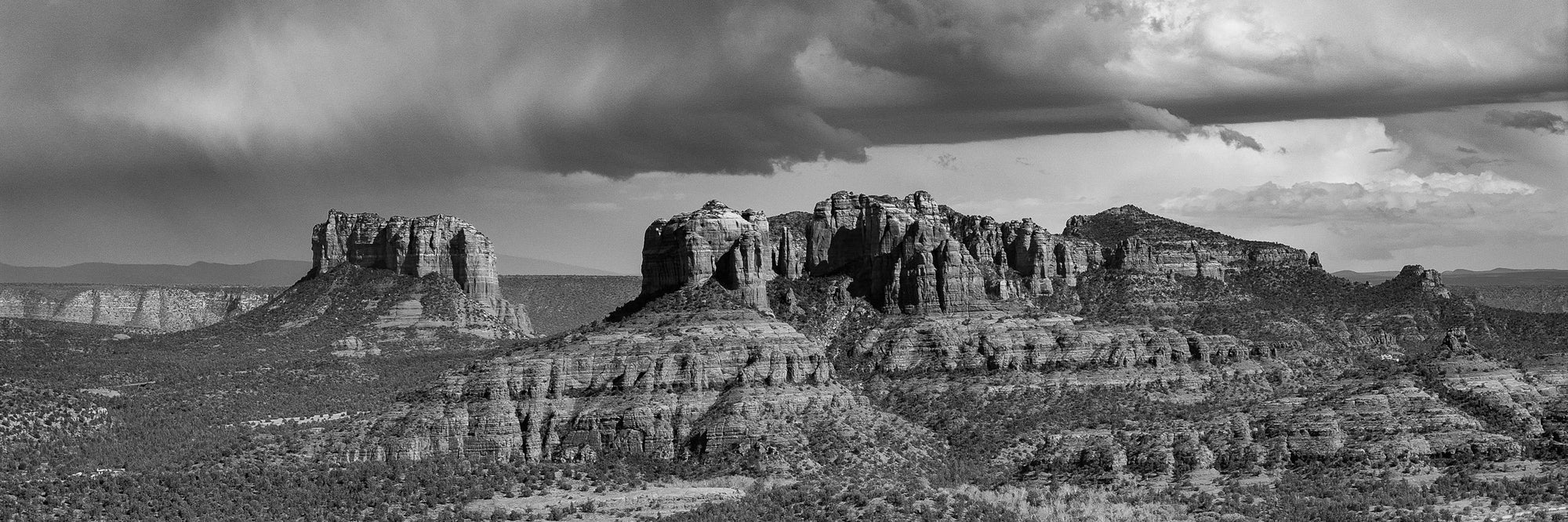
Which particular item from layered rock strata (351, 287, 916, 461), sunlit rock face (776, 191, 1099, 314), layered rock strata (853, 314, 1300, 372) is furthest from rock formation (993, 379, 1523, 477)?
sunlit rock face (776, 191, 1099, 314)

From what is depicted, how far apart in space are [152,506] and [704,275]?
2414 inches

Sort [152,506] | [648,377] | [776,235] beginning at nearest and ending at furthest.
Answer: [152,506]
[648,377]
[776,235]

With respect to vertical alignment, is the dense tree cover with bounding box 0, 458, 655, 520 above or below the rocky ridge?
below

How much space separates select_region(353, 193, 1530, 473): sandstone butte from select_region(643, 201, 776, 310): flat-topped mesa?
0.20 m

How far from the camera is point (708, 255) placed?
173000mm

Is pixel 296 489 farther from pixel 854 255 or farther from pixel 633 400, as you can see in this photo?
pixel 854 255

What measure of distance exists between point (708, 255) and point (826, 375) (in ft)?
83.1

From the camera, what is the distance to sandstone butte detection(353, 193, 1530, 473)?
143 metres

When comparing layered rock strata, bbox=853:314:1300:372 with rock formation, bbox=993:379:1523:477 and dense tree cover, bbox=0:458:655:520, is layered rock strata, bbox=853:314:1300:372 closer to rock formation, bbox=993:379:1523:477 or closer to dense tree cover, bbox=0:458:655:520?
rock formation, bbox=993:379:1523:477

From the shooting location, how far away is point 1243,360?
18000cm

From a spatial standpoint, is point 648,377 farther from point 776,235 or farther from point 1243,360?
point 1243,360

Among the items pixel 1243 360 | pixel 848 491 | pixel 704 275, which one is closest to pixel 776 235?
pixel 704 275

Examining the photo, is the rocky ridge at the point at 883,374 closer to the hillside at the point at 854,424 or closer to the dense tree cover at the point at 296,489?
the hillside at the point at 854,424

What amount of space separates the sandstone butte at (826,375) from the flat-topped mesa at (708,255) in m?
0.20
